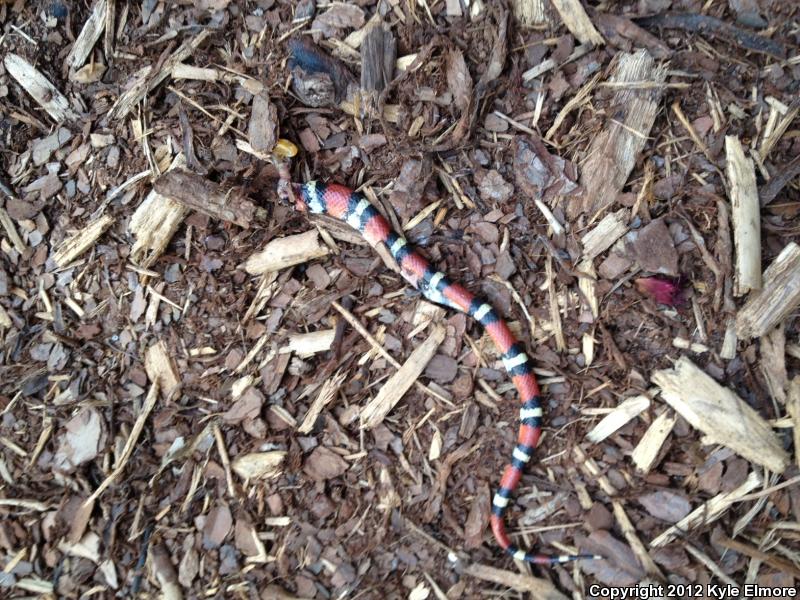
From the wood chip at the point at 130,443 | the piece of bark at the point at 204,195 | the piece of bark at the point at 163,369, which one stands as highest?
the piece of bark at the point at 204,195

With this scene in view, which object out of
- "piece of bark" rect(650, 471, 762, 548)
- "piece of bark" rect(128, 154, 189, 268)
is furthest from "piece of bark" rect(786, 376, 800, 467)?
"piece of bark" rect(128, 154, 189, 268)

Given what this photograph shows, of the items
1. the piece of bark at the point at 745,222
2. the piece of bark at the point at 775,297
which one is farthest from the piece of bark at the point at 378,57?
the piece of bark at the point at 775,297

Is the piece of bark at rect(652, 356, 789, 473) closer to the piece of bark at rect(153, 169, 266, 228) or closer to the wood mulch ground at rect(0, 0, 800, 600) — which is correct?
the wood mulch ground at rect(0, 0, 800, 600)

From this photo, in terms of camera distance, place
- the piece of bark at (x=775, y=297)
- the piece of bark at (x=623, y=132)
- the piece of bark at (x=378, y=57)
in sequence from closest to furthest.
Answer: the piece of bark at (x=775, y=297) → the piece of bark at (x=623, y=132) → the piece of bark at (x=378, y=57)

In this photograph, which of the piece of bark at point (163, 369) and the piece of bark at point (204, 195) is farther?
the piece of bark at point (163, 369)

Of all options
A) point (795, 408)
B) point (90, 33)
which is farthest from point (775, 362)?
point (90, 33)

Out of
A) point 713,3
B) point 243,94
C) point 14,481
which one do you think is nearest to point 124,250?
point 243,94

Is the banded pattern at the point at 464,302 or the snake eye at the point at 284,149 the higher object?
the snake eye at the point at 284,149

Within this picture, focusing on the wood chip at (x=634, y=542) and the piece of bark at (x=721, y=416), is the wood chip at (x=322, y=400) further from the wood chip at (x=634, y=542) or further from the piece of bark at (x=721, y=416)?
the piece of bark at (x=721, y=416)
